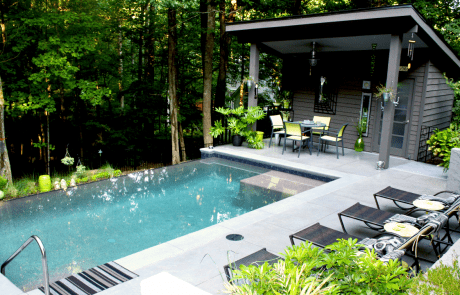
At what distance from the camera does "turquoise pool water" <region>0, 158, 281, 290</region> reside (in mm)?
4516

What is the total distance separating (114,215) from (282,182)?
3471 millimetres

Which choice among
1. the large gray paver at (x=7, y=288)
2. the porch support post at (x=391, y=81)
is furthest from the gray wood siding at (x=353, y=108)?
the large gray paver at (x=7, y=288)

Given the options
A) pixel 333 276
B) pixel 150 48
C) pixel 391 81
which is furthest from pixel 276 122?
pixel 333 276

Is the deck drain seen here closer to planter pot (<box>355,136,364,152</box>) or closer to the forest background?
planter pot (<box>355,136,364,152</box>)

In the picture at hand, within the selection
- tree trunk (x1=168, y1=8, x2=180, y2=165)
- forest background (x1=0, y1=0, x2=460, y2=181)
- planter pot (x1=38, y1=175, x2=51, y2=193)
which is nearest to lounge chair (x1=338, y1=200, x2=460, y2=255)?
planter pot (x1=38, y1=175, x2=51, y2=193)

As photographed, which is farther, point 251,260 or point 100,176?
point 100,176

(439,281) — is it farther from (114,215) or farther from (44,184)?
(44,184)

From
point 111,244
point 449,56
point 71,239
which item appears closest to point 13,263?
point 71,239

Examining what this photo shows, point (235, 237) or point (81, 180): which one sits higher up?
point (235, 237)

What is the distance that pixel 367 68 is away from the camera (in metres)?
9.89

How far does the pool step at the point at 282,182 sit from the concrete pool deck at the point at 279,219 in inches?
11.5

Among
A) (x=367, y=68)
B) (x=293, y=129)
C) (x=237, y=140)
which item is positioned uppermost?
(x=367, y=68)

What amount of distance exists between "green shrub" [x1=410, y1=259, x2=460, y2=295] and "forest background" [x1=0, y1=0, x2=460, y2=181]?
8.72 metres

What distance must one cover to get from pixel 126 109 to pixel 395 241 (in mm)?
13524
